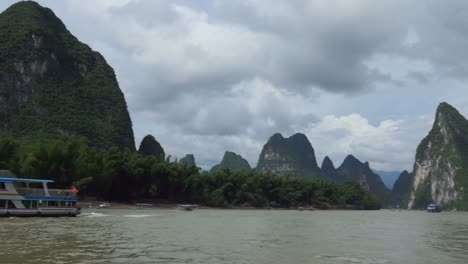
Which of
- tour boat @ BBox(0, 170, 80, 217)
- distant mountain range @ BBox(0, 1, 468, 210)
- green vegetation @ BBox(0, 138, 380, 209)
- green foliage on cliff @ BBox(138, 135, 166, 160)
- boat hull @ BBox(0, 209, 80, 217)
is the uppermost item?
distant mountain range @ BBox(0, 1, 468, 210)

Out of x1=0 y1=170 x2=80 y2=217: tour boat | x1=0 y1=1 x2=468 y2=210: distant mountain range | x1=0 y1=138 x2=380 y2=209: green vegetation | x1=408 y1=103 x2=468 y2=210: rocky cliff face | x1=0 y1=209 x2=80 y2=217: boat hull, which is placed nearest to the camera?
x1=0 y1=209 x2=80 y2=217: boat hull

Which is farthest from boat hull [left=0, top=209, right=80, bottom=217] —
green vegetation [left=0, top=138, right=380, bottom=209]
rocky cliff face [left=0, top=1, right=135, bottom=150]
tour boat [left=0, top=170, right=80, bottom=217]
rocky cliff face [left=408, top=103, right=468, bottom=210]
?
rocky cliff face [left=408, top=103, right=468, bottom=210]

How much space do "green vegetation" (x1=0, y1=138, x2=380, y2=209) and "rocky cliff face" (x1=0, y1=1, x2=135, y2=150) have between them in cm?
1876

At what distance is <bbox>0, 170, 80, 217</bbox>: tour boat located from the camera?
124 feet

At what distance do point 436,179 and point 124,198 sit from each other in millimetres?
162235

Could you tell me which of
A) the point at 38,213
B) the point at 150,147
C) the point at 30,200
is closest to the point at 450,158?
the point at 150,147

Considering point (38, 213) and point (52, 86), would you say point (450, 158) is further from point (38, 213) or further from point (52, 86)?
point (38, 213)

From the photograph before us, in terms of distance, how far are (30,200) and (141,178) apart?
32.0 meters

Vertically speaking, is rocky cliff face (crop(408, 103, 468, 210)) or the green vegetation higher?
rocky cliff face (crop(408, 103, 468, 210))

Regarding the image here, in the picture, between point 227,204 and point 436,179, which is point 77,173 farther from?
point 436,179

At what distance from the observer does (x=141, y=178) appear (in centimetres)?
7156

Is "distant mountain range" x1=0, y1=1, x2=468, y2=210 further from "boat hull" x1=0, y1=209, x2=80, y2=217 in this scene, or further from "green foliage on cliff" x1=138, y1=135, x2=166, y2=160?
"boat hull" x1=0, y1=209, x2=80, y2=217

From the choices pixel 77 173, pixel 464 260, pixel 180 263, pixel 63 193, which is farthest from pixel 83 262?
pixel 77 173

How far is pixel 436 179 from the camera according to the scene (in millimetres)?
197875
